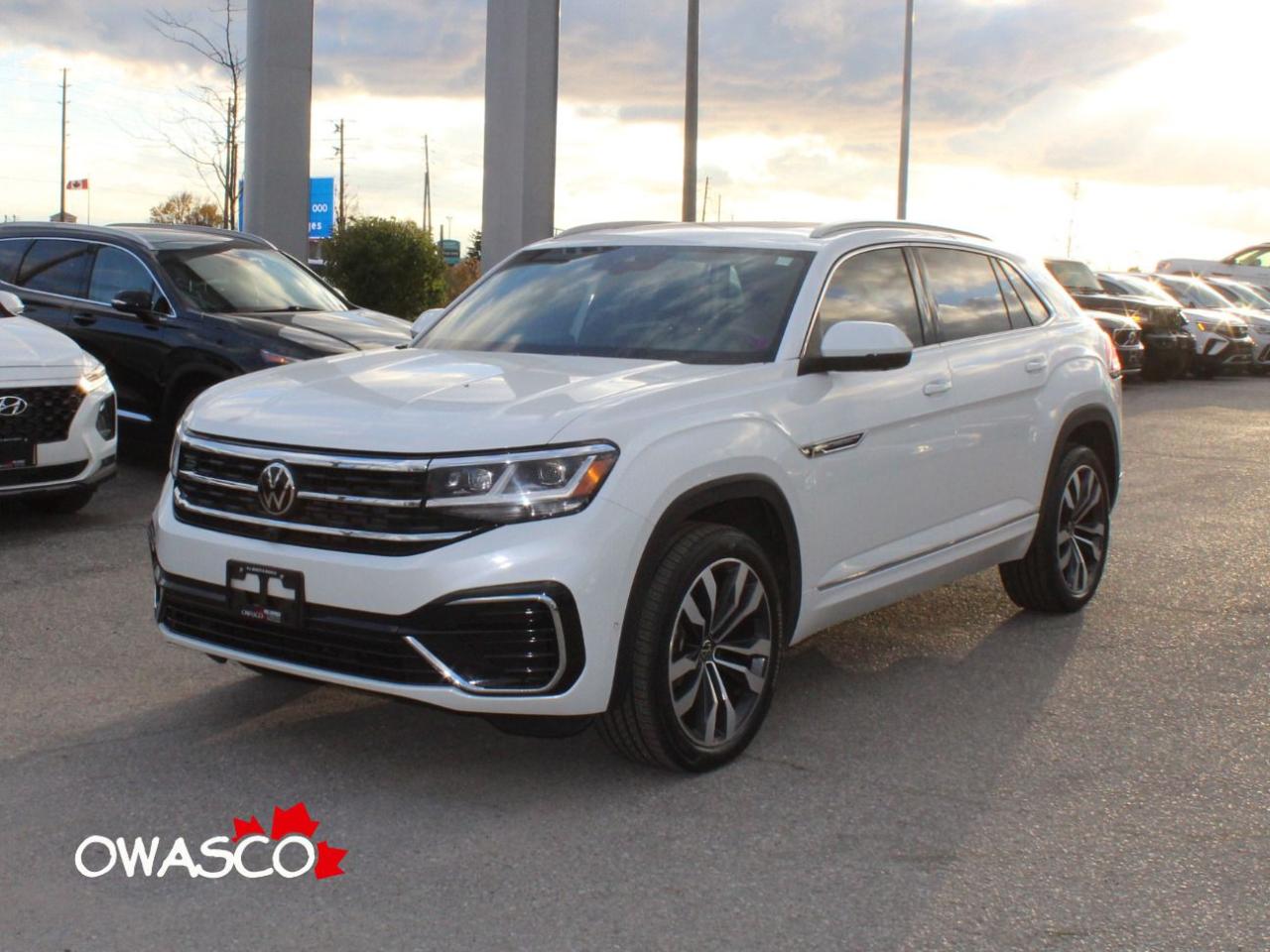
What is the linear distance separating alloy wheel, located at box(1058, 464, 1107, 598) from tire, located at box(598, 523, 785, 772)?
7.58 feet

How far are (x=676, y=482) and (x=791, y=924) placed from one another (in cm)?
135

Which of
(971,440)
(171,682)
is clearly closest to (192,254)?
(171,682)

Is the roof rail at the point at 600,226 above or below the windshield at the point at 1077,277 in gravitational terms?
below

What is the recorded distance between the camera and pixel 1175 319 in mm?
24094

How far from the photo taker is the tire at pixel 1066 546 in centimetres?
668

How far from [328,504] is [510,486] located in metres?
0.55

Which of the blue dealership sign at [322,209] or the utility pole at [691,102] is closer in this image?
the utility pole at [691,102]

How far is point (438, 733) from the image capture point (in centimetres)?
509

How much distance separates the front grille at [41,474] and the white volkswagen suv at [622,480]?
325 cm

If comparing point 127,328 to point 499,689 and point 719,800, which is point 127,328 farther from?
point 719,800

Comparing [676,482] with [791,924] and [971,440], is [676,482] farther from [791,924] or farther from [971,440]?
[971,440]

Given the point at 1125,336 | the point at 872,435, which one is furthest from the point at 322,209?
the point at 872,435

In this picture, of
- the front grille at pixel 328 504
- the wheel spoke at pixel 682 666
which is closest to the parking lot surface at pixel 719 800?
the wheel spoke at pixel 682 666

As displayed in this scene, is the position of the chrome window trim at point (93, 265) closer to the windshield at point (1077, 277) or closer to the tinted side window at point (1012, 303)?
the tinted side window at point (1012, 303)
